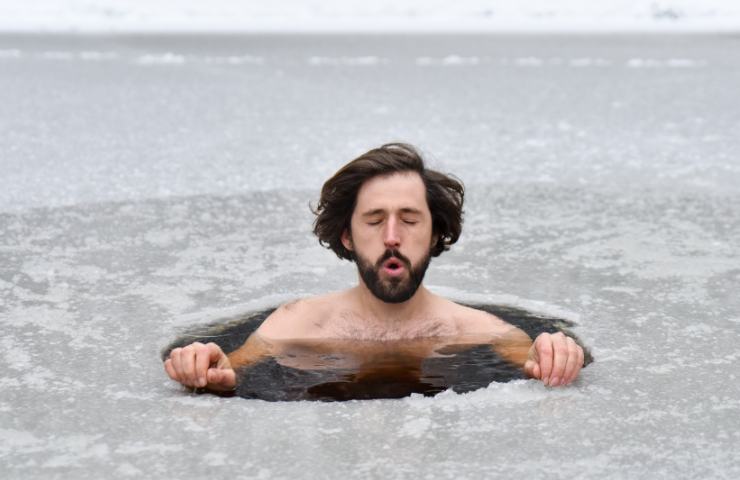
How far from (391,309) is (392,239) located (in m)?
0.38

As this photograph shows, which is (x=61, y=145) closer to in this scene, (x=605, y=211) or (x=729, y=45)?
(x=605, y=211)

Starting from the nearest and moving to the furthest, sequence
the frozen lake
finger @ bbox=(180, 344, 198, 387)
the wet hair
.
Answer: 1. the frozen lake
2. finger @ bbox=(180, 344, 198, 387)
3. the wet hair

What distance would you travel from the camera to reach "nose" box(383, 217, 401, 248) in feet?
10.5

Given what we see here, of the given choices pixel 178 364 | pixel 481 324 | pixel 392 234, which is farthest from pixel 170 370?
pixel 481 324

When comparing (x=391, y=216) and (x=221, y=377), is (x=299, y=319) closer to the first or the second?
(x=391, y=216)

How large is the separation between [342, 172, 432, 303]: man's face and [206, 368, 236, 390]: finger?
55cm

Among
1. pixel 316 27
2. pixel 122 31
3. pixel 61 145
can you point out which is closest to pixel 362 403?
pixel 61 145

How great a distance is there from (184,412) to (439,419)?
0.64 meters

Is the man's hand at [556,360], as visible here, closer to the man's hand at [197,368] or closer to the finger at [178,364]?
the man's hand at [197,368]

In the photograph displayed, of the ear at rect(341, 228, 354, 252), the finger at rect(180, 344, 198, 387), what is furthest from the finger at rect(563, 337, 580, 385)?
the finger at rect(180, 344, 198, 387)

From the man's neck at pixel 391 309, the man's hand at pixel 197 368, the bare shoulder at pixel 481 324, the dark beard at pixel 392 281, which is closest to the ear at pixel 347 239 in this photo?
the man's neck at pixel 391 309

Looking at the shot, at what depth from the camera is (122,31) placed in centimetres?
1494

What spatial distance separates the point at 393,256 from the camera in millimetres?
3211

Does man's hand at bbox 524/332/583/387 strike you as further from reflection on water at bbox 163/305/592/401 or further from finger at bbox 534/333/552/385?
reflection on water at bbox 163/305/592/401
